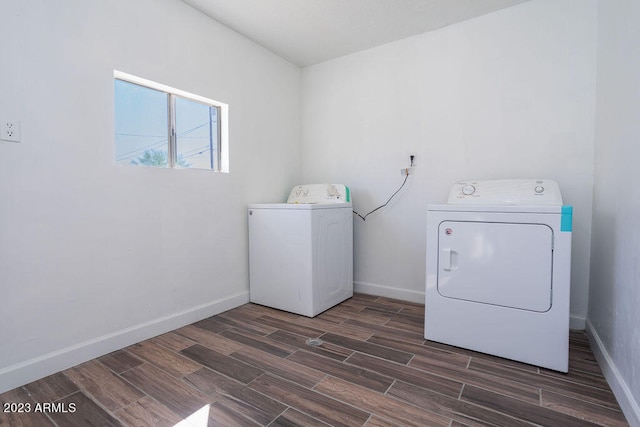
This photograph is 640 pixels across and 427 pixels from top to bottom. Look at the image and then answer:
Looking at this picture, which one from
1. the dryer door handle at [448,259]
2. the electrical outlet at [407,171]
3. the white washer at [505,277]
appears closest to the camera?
the white washer at [505,277]

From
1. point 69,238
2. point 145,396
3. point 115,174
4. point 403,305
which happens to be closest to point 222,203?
point 115,174

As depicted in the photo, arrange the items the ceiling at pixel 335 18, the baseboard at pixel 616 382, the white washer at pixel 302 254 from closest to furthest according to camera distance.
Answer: the baseboard at pixel 616 382, the ceiling at pixel 335 18, the white washer at pixel 302 254

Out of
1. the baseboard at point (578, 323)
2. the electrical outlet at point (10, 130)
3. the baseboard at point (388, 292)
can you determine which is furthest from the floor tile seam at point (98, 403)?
the baseboard at point (578, 323)

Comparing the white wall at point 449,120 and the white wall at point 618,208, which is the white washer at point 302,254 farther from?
the white wall at point 618,208

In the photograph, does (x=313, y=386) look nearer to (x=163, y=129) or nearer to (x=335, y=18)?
(x=163, y=129)

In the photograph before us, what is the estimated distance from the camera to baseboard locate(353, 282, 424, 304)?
249cm

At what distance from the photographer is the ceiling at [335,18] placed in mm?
2035

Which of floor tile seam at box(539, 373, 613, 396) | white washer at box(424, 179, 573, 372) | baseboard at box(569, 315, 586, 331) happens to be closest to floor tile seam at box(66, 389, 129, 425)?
white washer at box(424, 179, 573, 372)

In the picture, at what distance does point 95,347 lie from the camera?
1625mm

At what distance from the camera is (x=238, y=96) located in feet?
7.96

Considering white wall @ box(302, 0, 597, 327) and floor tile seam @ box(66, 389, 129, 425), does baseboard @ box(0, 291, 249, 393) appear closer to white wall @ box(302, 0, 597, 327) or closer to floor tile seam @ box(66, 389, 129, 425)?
floor tile seam @ box(66, 389, 129, 425)

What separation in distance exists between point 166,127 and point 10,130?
2.65ft

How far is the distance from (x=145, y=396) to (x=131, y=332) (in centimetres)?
58

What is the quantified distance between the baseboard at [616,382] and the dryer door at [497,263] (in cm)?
32
